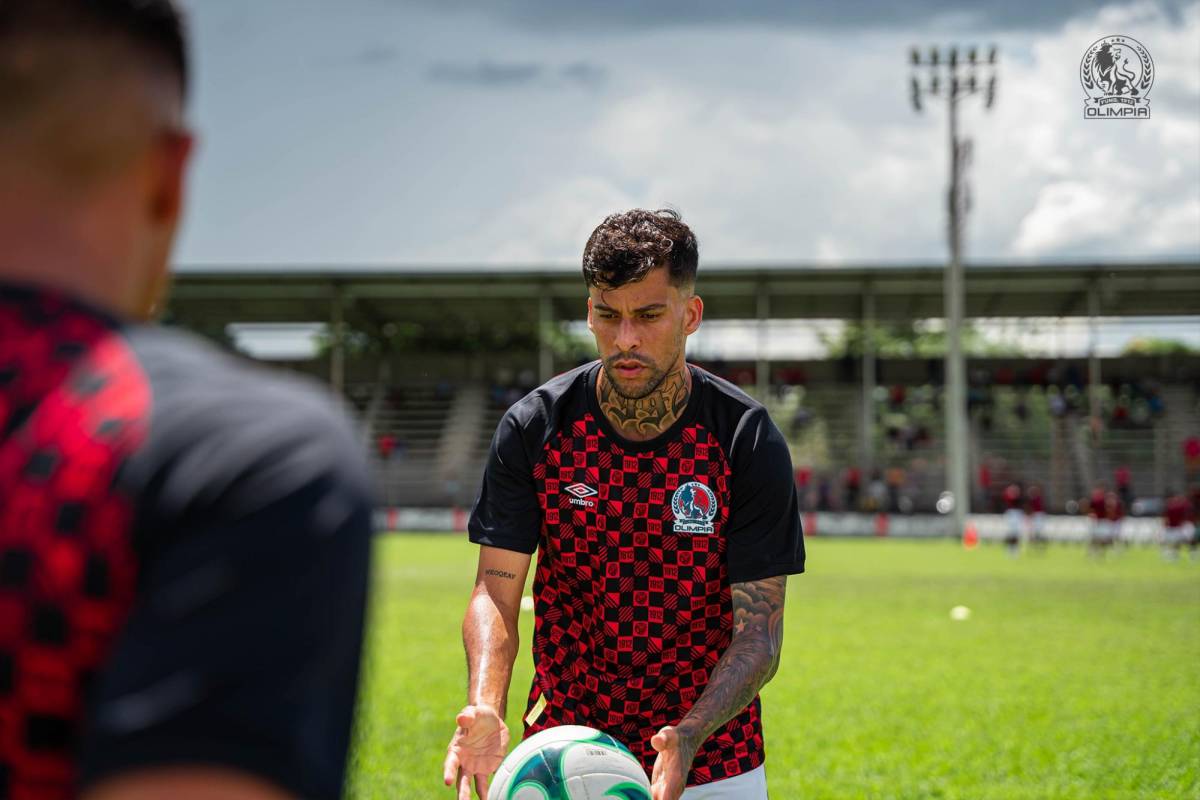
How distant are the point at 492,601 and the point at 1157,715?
825 centimetres

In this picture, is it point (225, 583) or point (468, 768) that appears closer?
point (225, 583)

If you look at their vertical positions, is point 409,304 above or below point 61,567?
above

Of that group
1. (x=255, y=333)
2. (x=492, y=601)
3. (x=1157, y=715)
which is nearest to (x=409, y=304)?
(x=255, y=333)

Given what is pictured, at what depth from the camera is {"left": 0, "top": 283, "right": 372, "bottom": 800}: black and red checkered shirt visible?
1.05m

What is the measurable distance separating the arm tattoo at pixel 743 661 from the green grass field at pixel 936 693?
1755 millimetres

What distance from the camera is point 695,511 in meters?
4.18

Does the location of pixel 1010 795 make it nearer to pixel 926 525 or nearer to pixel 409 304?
pixel 926 525

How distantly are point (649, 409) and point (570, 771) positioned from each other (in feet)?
4.22

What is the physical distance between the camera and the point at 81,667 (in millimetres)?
1081

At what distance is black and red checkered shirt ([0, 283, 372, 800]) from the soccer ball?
2.62m

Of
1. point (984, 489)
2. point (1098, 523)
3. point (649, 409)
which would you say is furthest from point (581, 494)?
point (984, 489)

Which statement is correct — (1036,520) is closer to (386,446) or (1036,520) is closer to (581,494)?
(386,446)

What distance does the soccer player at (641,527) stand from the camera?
13.6ft

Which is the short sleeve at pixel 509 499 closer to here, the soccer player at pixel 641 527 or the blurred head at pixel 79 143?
the soccer player at pixel 641 527
